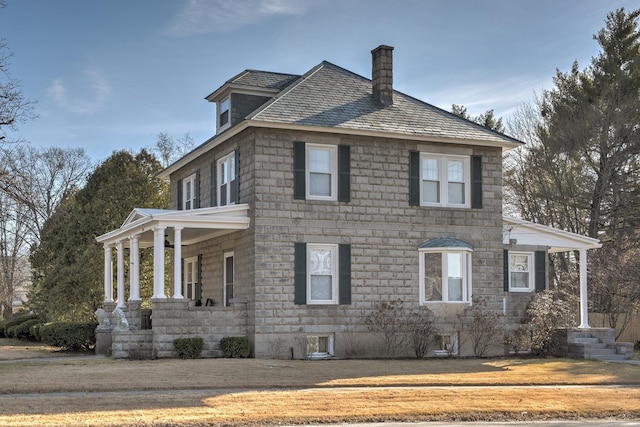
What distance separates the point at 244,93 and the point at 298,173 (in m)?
4.54

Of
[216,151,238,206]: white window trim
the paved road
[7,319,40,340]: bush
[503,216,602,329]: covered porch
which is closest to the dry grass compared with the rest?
the paved road

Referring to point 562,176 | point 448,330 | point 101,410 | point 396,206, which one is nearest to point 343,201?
point 396,206

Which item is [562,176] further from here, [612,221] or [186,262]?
[186,262]

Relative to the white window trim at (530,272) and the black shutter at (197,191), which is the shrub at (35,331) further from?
the white window trim at (530,272)

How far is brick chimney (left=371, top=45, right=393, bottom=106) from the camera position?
84.9 feet

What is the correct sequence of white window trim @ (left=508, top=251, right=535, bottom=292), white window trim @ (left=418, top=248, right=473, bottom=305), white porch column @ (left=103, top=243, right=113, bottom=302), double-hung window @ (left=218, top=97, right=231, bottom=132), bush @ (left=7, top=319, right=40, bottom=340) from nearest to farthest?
white window trim @ (left=418, top=248, right=473, bottom=305) < white window trim @ (left=508, top=251, right=535, bottom=292) < double-hung window @ (left=218, top=97, right=231, bottom=132) < white porch column @ (left=103, top=243, right=113, bottom=302) < bush @ (left=7, top=319, right=40, bottom=340)

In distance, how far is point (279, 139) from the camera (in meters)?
23.1

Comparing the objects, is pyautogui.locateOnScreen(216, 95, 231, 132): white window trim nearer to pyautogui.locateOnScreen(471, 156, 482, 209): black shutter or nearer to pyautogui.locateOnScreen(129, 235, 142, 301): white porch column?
pyautogui.locateOnScreen(129, 235, 142, 301): white porch column

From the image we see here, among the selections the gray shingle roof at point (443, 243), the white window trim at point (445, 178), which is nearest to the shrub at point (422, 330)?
the gray shingle roof at point (443, 243)

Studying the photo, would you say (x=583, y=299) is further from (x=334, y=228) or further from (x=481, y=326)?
(x=334, y=228)

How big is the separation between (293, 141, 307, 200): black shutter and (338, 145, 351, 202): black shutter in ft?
3.66

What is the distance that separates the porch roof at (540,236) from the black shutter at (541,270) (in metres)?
0.36

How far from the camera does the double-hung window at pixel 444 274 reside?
79.8ft

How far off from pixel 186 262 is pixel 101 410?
16.6m
